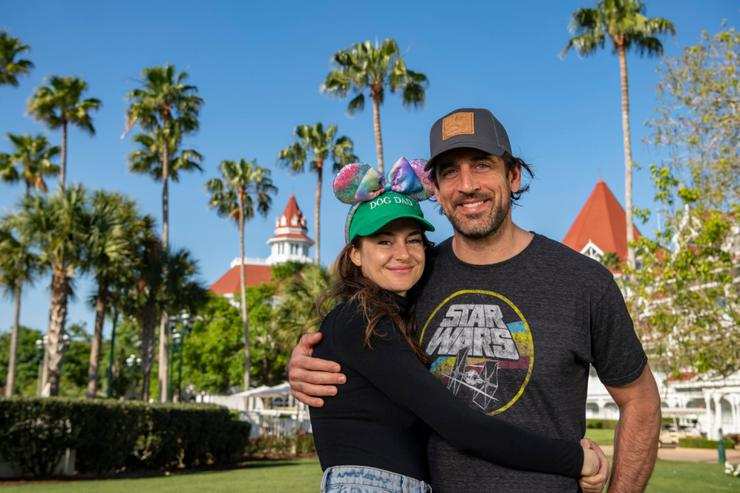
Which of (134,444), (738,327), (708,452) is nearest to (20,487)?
(134,444)

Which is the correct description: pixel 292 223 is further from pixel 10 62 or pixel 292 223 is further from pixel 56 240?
pixel 56 240

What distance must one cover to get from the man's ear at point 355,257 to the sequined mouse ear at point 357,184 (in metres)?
0.22

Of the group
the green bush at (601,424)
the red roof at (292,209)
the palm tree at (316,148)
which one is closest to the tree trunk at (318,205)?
the palm tree at (316,148)

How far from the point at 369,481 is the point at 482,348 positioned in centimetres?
67

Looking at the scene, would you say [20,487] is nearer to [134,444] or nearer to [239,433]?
[134,444]

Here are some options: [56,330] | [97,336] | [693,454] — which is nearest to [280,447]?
[97,336]

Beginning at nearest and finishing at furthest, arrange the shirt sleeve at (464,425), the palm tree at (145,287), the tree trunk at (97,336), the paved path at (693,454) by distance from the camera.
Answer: the shirt sleeve at (464,425) < the paved path at (693,454) < the tree trunk at (97,336) < the palm tree at (145,287)

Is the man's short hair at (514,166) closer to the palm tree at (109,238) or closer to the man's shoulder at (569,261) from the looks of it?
the man's shoulder at (569,261)

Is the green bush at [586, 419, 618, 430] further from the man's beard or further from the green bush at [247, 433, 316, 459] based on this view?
the man's beard

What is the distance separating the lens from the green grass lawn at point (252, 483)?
46.4 ft

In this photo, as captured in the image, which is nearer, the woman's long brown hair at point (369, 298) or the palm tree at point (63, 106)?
the woman's long brown hair at point (369, 298)

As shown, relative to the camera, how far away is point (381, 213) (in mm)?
2928

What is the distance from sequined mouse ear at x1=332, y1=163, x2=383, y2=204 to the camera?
3.04 metres

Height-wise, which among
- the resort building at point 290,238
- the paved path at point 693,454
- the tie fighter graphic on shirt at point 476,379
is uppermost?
the resort building at point 290,238
